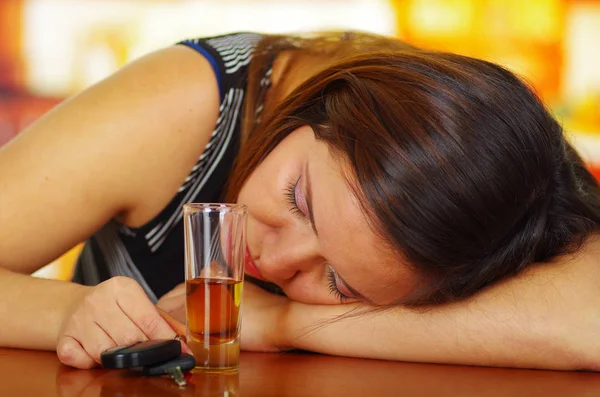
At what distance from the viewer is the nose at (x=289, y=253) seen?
108 centimetres

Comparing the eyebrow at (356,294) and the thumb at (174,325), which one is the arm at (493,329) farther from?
the thumb at (174,325)

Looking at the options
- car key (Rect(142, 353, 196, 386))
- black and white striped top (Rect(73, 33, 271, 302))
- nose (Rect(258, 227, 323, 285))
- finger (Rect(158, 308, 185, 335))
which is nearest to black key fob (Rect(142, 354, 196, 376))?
car key (Rect(142, 353, 196, 386))

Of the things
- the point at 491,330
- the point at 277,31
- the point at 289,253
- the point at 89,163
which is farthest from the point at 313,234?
the point at 277,31

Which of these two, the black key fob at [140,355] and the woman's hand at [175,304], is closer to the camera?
the black key fob at [140,355]

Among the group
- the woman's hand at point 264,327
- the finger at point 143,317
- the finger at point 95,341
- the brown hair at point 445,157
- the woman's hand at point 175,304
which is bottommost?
the woman's hand at point 264,327

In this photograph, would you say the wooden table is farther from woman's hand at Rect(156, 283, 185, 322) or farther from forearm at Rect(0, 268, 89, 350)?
woman's hand at Rect(156, 283, 185, 322)

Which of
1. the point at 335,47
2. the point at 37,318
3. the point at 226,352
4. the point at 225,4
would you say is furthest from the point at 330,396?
the point at 225,4

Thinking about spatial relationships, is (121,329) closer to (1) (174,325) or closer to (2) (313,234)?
(1) (174,325)

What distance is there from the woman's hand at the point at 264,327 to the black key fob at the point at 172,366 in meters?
0.27

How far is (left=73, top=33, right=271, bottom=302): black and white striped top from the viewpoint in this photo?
4.64 feet

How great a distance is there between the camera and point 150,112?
128 cm

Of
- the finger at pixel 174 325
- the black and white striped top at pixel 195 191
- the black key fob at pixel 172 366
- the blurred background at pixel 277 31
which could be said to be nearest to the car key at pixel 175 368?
the black key fob at pixel 172 366

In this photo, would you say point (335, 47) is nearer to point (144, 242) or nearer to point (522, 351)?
point (144, 242)

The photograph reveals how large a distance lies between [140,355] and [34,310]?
0.29 metres
